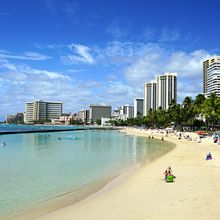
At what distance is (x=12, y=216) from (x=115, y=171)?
13.4m

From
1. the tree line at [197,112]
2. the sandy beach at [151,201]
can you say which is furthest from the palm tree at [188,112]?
the sandy beach at [151,201]

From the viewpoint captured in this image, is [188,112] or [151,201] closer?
[151,201]

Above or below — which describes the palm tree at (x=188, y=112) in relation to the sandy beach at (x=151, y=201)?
above

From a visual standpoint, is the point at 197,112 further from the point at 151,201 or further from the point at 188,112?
the point at 151,201

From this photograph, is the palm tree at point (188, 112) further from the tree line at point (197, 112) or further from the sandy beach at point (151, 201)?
the sandy beach at point (151, 201)

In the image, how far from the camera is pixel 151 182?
19.0 meters

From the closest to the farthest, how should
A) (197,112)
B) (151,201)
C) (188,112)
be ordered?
(151,201) < (197,112) < (188,112)

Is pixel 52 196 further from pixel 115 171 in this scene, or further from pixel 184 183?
pixel 115 171

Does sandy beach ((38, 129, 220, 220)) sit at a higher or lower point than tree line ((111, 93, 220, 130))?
lower

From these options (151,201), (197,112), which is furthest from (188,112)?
(151,201)

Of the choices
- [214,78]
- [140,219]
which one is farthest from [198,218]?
[214,78]

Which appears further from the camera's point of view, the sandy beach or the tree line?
the tree line

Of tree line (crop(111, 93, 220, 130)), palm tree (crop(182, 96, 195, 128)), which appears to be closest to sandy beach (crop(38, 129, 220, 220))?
tree line (crop(111, 93, 220, 130))

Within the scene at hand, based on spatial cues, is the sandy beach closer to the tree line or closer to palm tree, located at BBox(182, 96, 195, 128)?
the tree line
